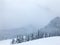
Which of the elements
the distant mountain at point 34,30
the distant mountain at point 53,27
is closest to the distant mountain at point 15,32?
the distant mountain at point 34,30

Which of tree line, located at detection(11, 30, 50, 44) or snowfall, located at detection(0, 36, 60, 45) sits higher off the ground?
tree line, located at detection(11, 30, 50, 44)

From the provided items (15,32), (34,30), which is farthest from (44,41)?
(15,32)

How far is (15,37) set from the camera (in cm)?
135

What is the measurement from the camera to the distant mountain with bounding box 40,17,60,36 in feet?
4.44

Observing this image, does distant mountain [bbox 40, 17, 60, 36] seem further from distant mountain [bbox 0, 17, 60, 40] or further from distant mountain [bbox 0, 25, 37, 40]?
distant mountain [bbox 0, 25, 37, 40]

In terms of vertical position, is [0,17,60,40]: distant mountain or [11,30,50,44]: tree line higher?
[0,17,60,40]: distant mountain

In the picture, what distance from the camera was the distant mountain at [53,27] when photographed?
135 centimetres

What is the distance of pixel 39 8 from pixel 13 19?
1.04ft

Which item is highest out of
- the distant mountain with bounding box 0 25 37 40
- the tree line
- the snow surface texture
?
the distant mountain with bounding box 0 25 37 40

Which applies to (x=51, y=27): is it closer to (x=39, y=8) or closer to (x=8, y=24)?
(x=39, y=8)

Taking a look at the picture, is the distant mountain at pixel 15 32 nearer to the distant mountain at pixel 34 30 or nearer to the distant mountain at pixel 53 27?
the distant mountain at pixel 34 30

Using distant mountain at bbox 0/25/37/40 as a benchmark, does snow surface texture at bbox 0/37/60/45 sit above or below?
below

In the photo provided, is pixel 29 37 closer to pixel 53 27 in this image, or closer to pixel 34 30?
pixel 34 30

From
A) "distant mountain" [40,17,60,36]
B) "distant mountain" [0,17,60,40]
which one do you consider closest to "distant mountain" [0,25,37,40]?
"distant mountain" [0,17,60,40]
